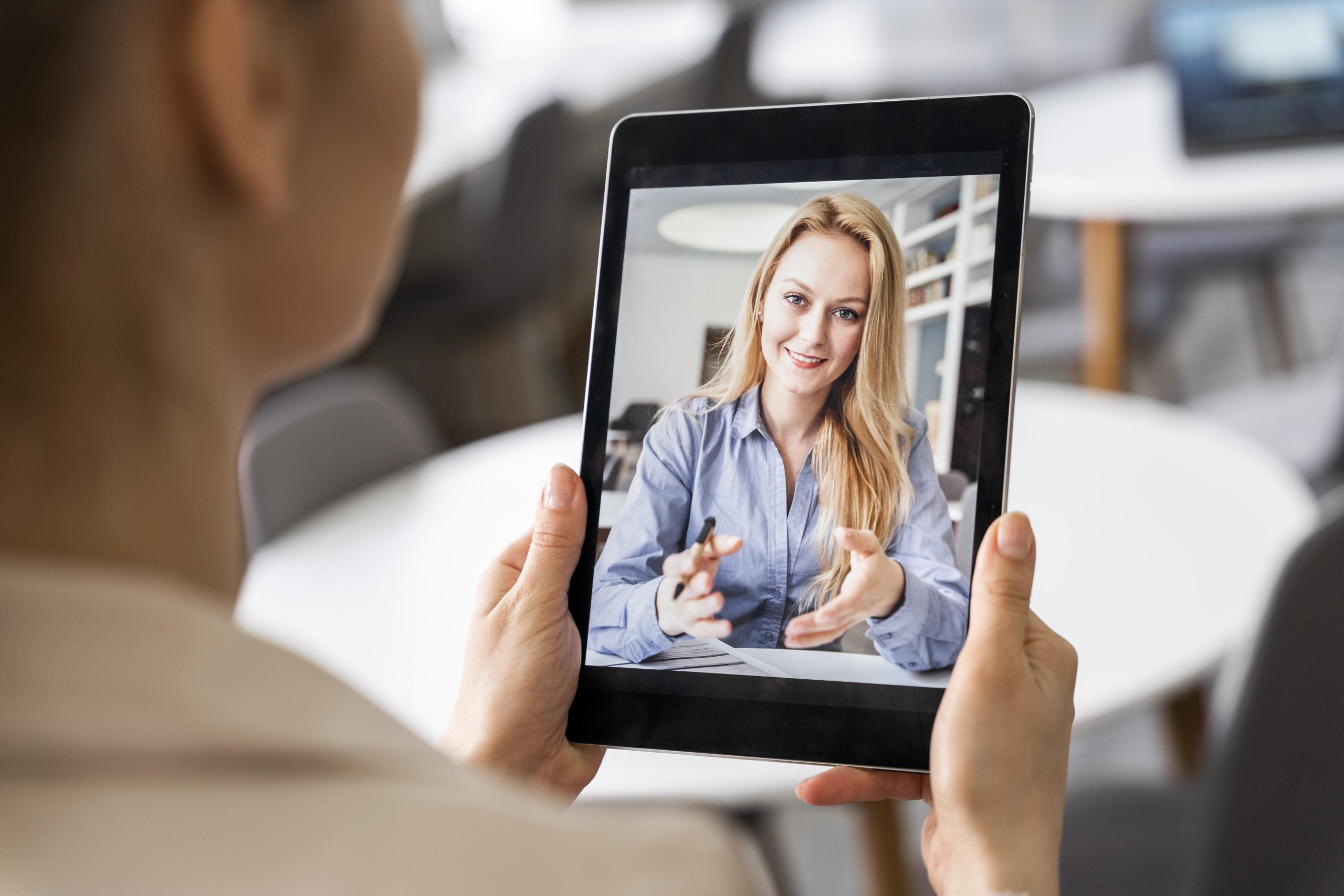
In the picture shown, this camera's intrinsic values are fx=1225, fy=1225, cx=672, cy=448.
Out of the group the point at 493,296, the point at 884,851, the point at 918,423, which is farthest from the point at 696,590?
the point at 493,296

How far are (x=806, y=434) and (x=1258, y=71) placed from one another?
167cm

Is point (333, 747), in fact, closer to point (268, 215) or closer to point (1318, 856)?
point (268, 215)

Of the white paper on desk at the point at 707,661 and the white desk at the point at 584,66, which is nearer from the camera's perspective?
the white paper on desk at the point at 707,661

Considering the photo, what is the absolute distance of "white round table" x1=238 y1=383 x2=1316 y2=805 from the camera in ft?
2.72

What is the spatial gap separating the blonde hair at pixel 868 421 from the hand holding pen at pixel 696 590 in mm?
36

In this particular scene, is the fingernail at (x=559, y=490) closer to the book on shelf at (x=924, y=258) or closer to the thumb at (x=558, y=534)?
the thumb at (x=558, y=534)

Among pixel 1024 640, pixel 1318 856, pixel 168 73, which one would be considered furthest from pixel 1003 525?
pixel 1318 856

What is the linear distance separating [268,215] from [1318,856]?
715mm

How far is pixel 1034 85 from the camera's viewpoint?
3.38 m

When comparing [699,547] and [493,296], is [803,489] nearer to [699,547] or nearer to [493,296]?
[699,547]

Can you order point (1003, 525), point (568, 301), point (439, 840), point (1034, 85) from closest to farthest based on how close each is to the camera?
point (439, 840) → point (1003, 525) → point (568, 301) → point (1034, 85)

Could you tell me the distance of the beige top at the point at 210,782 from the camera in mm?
228

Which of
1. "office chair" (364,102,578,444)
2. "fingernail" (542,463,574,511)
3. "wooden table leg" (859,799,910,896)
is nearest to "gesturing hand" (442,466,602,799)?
"fingernail" (542,463,574,511)

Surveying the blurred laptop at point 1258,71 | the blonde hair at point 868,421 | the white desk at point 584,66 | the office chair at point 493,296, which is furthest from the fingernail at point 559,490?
the white desk at point 584,66
